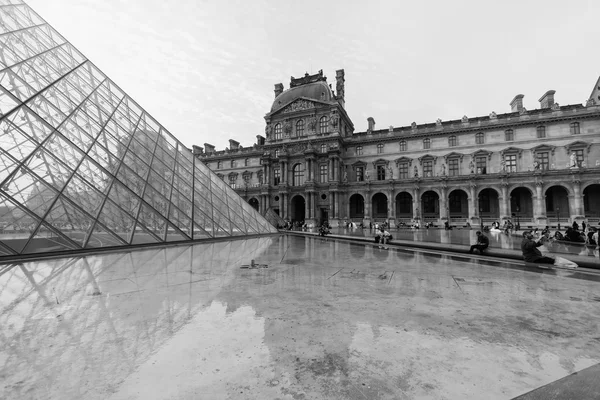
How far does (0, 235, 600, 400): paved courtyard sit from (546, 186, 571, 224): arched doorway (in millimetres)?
36580

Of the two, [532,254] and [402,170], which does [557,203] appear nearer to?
[402,170]

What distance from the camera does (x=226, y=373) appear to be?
94.4 inches

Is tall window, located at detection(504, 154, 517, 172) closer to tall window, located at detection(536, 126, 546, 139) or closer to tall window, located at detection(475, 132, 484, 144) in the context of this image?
tall window, located at detection(536, 126, 546, 139)

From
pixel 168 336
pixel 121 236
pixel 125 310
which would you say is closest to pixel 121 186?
pixel 121 236

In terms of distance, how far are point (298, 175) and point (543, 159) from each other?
108ft

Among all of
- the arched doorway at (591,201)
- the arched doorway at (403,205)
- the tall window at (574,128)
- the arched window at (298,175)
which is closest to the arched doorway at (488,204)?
the arched doorway at (591,201)

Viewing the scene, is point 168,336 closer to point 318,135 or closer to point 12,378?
point 12,378

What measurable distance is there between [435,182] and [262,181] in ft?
91.0

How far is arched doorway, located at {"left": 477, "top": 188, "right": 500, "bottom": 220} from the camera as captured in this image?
115 feet

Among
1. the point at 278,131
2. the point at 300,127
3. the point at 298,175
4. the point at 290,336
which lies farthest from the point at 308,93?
the point at 290,336

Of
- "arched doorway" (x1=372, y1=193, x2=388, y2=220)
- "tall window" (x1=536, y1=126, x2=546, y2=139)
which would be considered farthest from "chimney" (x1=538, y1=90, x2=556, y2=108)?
"arched doorway" (x1=372, y1=193, x2=388, y2=220)

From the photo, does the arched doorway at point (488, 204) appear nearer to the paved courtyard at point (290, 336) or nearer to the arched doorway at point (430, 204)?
the arched doorway at point (430, 204)

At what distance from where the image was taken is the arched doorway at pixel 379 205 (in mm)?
41906

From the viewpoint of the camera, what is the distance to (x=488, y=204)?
36.3 m
